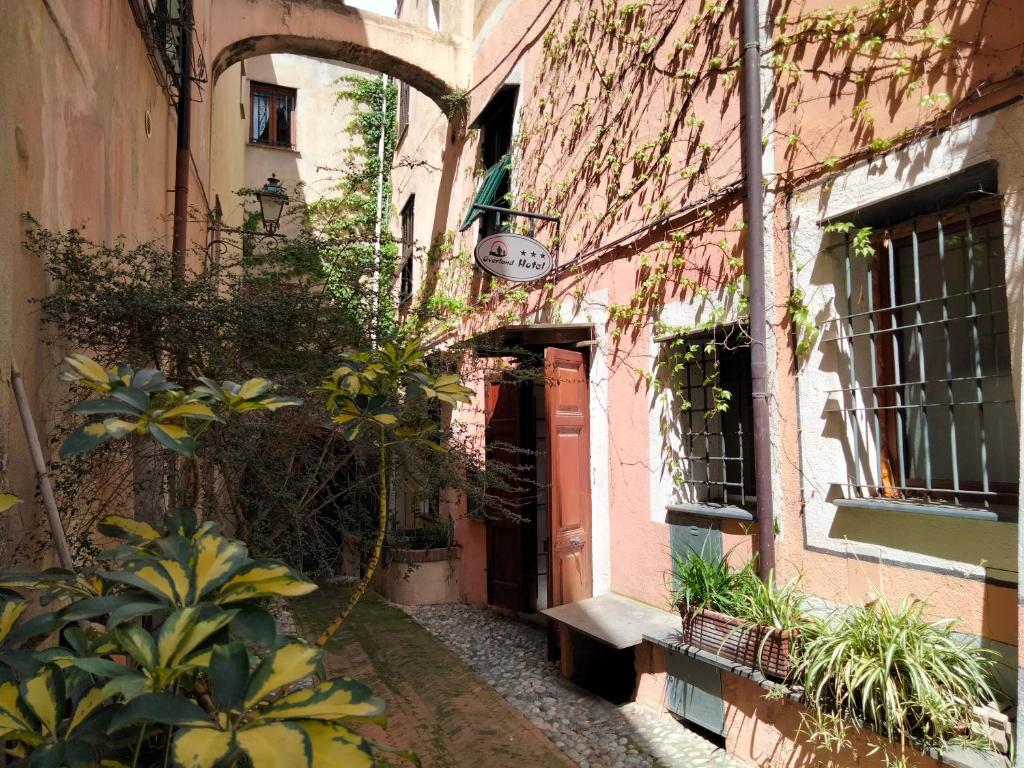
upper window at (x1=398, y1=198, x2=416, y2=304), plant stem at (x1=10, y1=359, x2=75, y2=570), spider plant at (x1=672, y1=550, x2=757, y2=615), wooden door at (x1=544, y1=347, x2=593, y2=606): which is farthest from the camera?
upper window at (x1=398, y1=198, x2=416, y2=304)

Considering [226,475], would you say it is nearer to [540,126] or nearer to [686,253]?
[686,253]

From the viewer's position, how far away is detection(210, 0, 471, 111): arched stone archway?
7.81 meters

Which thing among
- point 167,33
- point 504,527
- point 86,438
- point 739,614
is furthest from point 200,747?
point 504,527

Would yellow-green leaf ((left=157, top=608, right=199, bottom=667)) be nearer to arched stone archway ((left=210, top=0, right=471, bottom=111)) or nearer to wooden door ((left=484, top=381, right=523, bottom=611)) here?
wooden door ((left=484, top=381, right=523, bottom=611))

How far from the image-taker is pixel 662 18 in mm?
5250

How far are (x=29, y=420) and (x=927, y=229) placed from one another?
4.12 metres

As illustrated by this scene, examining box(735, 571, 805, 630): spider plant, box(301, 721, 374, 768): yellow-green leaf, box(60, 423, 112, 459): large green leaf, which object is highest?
box(60, 423, 112, 459): large green leaf

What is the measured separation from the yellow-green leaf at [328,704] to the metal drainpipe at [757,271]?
10.8ft

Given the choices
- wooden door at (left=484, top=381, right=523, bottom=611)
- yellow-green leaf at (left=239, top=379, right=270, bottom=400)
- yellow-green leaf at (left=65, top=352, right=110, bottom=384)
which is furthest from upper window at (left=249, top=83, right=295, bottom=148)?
yellow-green leaf at (left=65, top=352, right=110, bottom=384)

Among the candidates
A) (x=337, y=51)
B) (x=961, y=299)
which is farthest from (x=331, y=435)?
(x=337, y=51)

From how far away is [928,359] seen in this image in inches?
138

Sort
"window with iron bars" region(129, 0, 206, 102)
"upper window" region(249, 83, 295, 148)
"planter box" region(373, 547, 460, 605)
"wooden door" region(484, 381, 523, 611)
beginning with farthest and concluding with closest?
"upper window" region(249, 83, 295, 148)
"planter box" region(373, 547, 460, 605)
"wooden door" region(484, 381, 523, 611)
"window with iron bars" region(129, 0, 206, 102)

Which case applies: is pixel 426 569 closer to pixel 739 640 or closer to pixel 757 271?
pixel 739 640

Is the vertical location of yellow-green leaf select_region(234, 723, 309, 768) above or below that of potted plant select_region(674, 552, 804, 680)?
above
